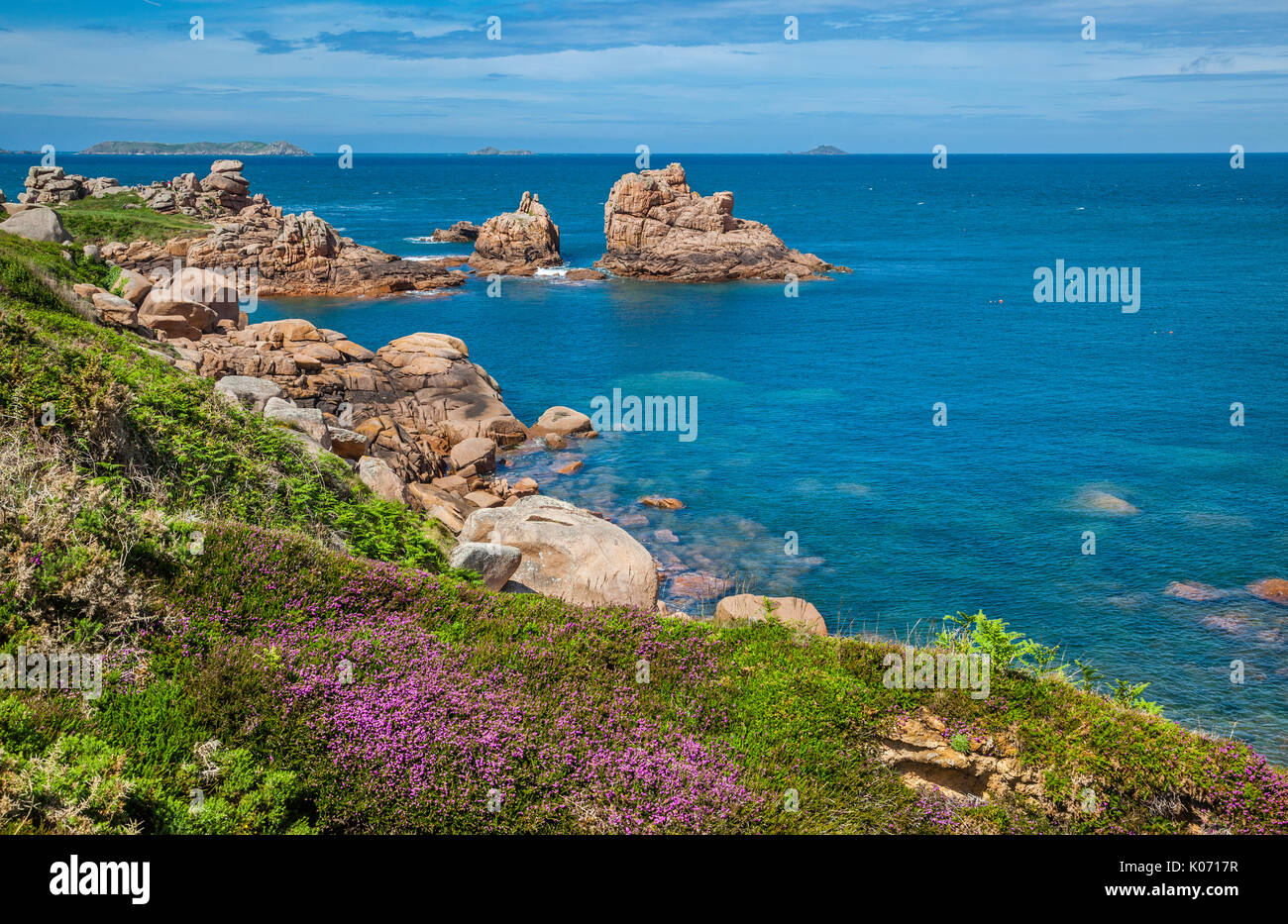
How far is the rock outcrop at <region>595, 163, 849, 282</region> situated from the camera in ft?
299

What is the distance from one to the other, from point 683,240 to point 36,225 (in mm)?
62270

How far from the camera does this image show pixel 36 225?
40.8 metres

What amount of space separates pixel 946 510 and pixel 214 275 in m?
39.4

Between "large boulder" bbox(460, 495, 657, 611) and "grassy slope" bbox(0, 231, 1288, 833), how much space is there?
658cm

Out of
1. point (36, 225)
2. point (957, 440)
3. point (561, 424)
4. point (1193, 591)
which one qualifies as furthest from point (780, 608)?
point (36, 225)

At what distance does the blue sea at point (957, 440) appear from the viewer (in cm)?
2709

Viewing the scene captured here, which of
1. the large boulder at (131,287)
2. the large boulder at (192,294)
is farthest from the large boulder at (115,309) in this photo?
the large boulder at (192,294)

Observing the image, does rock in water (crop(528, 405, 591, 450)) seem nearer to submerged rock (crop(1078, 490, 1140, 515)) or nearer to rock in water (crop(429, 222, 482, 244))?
submerged rock (crop(1078, 490, 1140, 515))

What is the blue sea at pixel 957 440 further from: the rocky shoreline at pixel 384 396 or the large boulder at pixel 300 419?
the large boulder at pixel 300 419

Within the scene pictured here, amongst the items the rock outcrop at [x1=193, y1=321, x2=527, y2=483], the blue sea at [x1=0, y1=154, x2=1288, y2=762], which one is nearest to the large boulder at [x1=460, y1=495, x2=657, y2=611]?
the blue sea at [x1=0, y1=154, x2=1288, y2=762]

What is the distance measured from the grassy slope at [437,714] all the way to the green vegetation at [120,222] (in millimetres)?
77479

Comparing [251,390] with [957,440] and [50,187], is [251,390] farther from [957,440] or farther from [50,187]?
[50,187]
